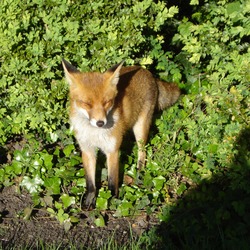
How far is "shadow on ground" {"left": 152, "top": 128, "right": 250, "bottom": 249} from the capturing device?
452cm

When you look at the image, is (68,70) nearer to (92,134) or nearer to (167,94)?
(92,134)

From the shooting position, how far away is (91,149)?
18.4ft

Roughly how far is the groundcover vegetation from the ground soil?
0.19ft

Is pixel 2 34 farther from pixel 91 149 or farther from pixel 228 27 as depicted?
pixel 228 27

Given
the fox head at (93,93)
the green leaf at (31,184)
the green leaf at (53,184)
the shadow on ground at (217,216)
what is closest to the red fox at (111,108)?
the fox head at (93,93)

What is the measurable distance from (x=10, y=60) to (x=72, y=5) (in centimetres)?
89

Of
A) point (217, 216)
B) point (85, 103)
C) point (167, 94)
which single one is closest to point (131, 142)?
point (167, 94)

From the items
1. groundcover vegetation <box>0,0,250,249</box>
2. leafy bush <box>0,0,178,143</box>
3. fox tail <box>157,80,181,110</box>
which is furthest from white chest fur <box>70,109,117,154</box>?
fox tail <box>157,80,181,110</box>

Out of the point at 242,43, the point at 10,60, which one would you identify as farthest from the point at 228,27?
the point at 10,60

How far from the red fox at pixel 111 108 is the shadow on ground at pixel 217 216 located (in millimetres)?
943

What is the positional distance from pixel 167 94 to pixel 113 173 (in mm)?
1536

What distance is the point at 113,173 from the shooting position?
5.61 meters

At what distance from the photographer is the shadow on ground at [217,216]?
4516mm

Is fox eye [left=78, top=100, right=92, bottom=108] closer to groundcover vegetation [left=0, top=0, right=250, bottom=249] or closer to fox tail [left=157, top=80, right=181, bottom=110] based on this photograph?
groundcover vegetation [left=0, top=0, right=250, bottom=249]
